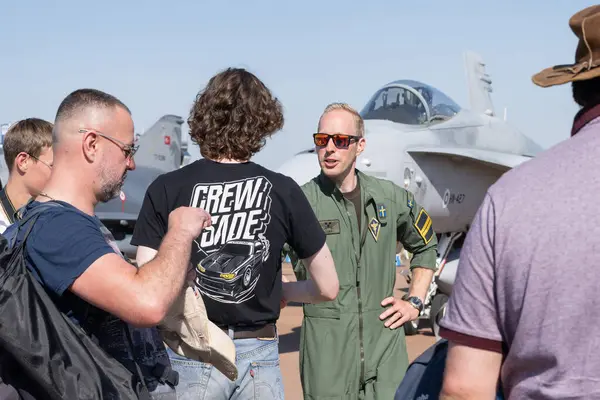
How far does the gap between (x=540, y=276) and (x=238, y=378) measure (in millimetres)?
1604

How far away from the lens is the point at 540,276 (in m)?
1.70

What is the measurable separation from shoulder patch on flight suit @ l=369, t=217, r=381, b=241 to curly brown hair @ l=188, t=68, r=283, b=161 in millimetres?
1388

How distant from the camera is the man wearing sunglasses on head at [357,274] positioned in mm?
4117

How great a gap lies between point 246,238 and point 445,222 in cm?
781

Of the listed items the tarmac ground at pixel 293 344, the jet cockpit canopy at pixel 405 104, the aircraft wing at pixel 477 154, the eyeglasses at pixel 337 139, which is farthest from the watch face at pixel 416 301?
the jet cockpit canopy at pixel 405 104

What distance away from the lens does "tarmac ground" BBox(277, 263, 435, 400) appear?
819 centimetres

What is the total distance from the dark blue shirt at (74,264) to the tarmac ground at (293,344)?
188 inches

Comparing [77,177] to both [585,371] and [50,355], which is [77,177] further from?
[585,371]

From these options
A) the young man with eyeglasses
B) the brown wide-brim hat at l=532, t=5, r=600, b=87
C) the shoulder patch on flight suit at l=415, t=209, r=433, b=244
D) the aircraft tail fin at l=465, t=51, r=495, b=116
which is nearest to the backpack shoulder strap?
the brown wide-brim hat at l=532, t=5, r=600, b=87

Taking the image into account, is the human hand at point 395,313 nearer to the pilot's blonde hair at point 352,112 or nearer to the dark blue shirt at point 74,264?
the pilot's blonde hair at point 352,112

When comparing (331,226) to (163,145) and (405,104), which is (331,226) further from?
(163,145)

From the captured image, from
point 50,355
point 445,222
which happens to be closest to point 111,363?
point 50,355

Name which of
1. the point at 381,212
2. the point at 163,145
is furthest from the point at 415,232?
the point at 163,145

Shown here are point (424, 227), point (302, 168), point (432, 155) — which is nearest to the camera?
point (424, 227)
